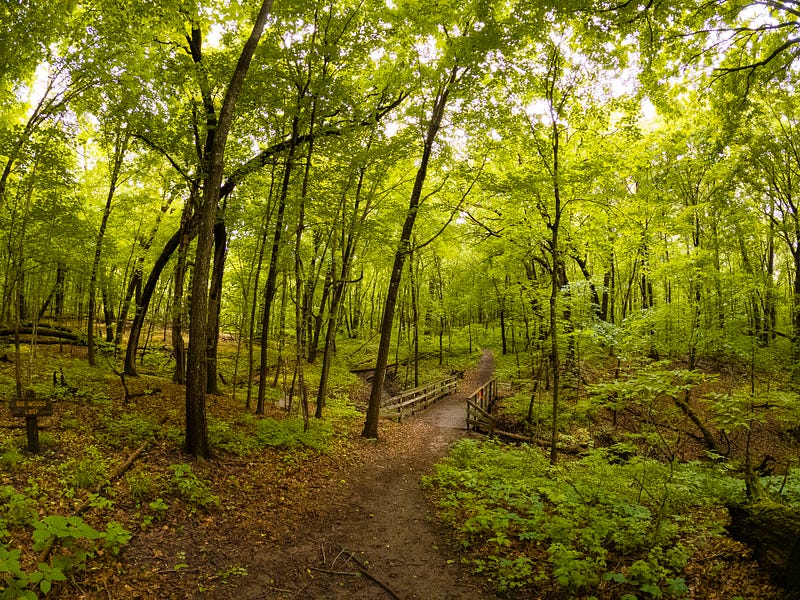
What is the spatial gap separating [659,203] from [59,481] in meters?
19.2

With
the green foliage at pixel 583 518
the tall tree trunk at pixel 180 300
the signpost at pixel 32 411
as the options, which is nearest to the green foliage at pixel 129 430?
the signpost at pixel 32 411

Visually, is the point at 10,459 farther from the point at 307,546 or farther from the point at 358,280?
the point at 358,280

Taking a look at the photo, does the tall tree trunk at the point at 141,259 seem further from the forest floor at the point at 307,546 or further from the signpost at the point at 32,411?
the forest floor at the point at 307,546

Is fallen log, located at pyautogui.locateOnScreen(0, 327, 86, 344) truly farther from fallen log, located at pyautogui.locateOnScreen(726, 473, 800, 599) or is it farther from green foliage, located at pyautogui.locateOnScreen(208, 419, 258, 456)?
fallen log, located at pyautogui.locateOnScreen(726, 473, 800, 599)

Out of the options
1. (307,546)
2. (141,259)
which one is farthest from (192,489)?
(141,259)

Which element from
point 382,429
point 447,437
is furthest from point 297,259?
point 447,437

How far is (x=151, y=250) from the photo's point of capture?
58.9 ft

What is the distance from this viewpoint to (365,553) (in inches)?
224

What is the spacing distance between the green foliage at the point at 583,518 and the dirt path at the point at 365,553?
472 millimetres

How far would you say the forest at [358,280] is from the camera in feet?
16.0

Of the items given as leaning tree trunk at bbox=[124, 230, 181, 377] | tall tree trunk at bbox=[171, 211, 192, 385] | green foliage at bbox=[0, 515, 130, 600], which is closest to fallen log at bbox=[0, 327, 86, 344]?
leaning tree trunk at bbox=[124, 230, 181, 377]

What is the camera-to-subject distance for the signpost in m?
5.91

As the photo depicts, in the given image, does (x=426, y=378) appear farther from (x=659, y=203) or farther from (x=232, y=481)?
(x=232, y=481)

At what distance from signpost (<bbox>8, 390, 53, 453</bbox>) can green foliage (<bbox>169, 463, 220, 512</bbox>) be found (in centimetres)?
201
